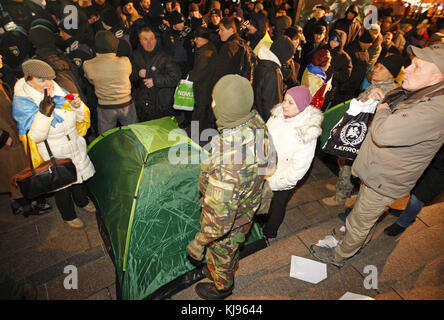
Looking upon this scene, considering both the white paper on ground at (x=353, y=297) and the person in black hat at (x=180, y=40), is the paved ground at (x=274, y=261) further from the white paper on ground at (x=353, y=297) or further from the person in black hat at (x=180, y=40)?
the person in black hat at (x=180, y=40)

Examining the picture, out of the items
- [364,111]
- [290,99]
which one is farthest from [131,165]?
[364,111]

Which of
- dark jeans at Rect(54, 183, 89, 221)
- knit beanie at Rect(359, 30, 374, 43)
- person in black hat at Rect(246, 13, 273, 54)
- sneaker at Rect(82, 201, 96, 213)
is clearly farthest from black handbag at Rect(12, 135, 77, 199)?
knit beanie at Rect(359, 30, 374, 43)

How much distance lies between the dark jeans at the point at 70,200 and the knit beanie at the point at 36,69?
52.9 inches

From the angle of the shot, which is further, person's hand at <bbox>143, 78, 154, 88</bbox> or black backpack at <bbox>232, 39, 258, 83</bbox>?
person's hand at <bbox>143, 78, 154, 88</bbox>

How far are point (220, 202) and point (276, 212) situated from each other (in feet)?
4.83

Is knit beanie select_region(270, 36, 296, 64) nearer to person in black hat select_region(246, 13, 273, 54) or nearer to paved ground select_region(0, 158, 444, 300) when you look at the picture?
person in black hat select_region(246, 13, 273, 54)

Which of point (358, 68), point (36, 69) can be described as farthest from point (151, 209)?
point (358, 68)

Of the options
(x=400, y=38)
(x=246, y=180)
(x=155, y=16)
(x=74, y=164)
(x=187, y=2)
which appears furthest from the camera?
(x=187, y=2)

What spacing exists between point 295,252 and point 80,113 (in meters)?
3.15

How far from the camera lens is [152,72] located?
13.5 ft

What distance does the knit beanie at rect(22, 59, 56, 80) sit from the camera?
7.56 feet

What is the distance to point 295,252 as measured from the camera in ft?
10.3

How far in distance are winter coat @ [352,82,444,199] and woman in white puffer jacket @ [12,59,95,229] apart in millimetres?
3100

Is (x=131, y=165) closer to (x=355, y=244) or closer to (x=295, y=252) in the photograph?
(x=295, y=252)
